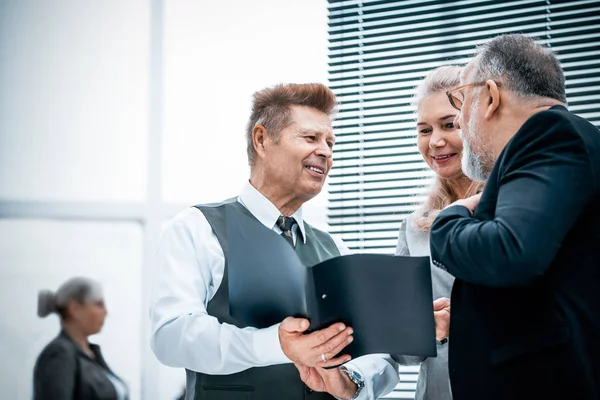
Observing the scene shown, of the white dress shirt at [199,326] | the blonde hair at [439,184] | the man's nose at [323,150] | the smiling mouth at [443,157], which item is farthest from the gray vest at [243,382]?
the smiling mouth at [443,157]

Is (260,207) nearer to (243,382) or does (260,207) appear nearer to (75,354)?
(243,382)

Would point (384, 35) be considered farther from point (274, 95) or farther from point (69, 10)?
point (69, 10)

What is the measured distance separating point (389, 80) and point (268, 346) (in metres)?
1.84

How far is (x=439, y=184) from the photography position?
1948mm

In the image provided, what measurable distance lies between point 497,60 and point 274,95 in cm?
83

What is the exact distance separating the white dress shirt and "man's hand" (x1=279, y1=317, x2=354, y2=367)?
11 cm

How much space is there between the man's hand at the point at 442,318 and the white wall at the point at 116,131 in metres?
1.94

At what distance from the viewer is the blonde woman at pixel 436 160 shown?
181 centimetres

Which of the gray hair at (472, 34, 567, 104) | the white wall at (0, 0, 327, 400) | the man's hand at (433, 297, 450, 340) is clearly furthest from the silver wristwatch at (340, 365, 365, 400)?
the white wall at (0, 0, 327, 400)

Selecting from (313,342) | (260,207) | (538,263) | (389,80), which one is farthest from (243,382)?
(389,80)

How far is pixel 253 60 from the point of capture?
3490 mm

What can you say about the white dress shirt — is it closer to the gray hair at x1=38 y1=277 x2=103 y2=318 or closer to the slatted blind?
the slatted blind

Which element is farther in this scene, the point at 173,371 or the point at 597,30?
the point at 173,371

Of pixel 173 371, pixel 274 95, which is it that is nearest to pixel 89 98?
pixel 173 371
